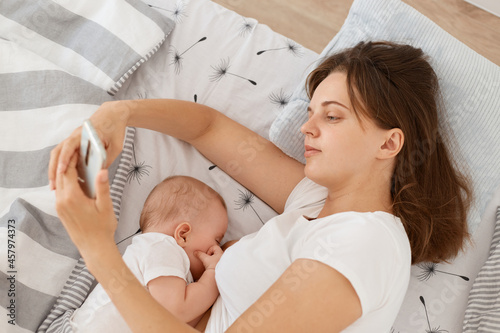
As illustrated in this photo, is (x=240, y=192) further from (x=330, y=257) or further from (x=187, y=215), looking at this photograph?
(x=330, y=257)

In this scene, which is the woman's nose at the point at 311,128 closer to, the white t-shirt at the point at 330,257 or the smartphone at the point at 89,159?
the white t-shirt at the point at 330,257

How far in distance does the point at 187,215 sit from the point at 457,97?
935mm

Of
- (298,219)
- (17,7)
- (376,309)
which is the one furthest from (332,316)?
(17,7)

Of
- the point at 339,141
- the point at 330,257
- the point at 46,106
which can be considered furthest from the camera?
the point at 46,106

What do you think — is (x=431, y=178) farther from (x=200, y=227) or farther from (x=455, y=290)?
(x=200, y=227)

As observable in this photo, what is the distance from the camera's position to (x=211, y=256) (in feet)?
4.51

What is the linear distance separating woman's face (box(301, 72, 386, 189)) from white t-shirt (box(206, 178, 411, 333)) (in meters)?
0.13

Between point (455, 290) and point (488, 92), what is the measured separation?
2.14ft

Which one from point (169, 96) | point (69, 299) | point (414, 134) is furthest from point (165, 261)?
point (414, 134)

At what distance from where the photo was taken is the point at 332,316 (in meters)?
0.97

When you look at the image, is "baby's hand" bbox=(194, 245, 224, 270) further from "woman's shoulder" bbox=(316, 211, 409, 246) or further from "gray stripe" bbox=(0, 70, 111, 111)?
"gray stripe" bbox=(0, 70, 111, 111)

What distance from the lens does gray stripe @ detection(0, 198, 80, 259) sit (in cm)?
131

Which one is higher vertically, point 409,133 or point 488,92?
point 488,92

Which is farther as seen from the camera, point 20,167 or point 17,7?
point 17,7
